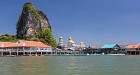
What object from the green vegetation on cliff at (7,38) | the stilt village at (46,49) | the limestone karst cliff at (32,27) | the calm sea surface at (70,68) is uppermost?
the limestone karst cliff at (32,27)

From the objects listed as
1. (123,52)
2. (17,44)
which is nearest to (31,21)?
(17,44)

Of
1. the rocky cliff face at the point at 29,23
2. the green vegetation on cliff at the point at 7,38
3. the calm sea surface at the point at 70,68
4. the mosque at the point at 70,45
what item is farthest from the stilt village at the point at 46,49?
the calm sea surface at the point at 70,68

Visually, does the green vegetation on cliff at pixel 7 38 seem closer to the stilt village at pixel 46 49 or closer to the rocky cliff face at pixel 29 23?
the rocky cliff face at pixel 29 23

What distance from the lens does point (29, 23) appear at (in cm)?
13925

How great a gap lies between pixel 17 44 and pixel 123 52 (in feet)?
153

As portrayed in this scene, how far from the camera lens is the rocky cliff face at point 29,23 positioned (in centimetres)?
13611

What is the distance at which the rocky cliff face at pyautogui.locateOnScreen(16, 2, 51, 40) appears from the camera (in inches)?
5359

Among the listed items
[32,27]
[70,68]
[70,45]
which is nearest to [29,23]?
[32,27]

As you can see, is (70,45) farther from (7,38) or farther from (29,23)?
(7,38)

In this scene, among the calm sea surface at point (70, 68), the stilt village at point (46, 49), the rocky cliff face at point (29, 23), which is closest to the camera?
the calm sea surface at point (70, 68)

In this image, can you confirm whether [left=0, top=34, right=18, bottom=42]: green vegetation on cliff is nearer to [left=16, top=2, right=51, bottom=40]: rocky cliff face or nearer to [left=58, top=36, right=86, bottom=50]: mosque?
[left=16, top=2, right=51, bottom=40]: rocky cliff face

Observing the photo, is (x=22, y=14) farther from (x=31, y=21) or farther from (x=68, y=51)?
(x=68, y=51)

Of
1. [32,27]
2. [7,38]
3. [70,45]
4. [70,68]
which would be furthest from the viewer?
[70,45]

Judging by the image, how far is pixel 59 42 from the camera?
14862cm
